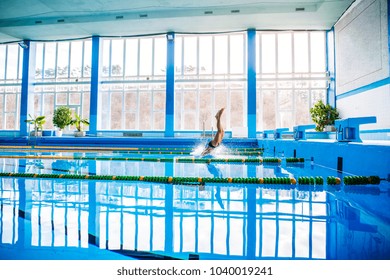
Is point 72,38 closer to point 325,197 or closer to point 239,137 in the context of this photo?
point 239,137

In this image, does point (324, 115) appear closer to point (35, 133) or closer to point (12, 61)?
point (35, 133)

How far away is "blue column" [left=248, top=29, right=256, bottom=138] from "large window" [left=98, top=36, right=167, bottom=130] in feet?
15.2

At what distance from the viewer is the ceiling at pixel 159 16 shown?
29.8ft

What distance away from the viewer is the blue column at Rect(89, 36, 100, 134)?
482 inches

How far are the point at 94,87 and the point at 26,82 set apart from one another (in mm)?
3930

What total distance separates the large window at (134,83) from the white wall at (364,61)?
27.4 feet

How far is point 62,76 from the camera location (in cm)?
1419

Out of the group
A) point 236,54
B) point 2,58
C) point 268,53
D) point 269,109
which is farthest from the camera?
point 2,58

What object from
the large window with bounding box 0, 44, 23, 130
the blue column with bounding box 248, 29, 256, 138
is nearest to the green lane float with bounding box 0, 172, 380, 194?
the blue column with bounding box 248, 29, 256, 138

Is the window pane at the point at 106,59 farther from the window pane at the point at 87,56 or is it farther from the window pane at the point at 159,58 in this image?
the window pane at the point at 159,58

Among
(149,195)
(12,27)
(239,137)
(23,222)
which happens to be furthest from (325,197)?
(12,27)

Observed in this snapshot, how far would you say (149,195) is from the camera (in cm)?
239

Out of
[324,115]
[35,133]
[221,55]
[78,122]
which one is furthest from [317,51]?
[35,133]

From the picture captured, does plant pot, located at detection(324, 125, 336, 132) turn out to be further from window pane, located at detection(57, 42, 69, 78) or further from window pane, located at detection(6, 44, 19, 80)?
window pane, located at detection(6, 44, 19, 80)
